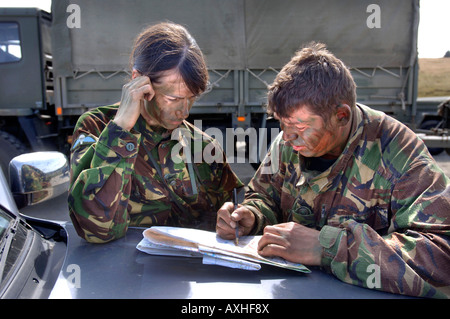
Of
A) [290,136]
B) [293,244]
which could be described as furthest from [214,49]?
[293,244]

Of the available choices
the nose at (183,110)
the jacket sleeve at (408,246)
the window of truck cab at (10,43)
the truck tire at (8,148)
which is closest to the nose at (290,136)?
the jacket sleeve at (408,246)

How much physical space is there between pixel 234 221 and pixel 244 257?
0.26 m

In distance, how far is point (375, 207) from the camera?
142 centimetres

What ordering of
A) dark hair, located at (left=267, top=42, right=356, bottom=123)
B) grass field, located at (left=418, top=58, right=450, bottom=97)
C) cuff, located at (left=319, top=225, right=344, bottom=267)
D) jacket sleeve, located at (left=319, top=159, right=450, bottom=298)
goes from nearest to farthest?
jacket sleeve, located at (left=319, top=159, right=450, bottom=298)
cuff, located at (left=319, top=225, right=344, bottom=267)
dark hair, located at (left=267, top=42, right=356, bottom=123)
grass field, located at (left=418, top=58, right=450, bottom=97)

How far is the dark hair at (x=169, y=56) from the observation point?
1.70 meters

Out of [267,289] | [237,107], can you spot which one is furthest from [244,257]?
[237,107]

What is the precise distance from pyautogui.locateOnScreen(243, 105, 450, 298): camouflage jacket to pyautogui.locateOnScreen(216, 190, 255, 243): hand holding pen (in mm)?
65

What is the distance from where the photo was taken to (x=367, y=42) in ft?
18.2

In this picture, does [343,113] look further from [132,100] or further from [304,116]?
[132,100]

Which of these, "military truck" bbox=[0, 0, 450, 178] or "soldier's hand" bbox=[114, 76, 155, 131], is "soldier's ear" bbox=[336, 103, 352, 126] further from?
"military truck" bbox=[0, 0, 450, 178]

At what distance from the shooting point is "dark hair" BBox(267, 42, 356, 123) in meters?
1.43

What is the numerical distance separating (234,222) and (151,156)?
1.84 ft

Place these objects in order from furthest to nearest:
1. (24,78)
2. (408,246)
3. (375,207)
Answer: (24,78)
(375,207)
(408,246)

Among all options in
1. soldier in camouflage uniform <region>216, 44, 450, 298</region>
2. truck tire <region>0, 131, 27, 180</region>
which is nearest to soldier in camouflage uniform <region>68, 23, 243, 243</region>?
soldier in camouflage uniform <region>216, 44, 450, 298</region>
